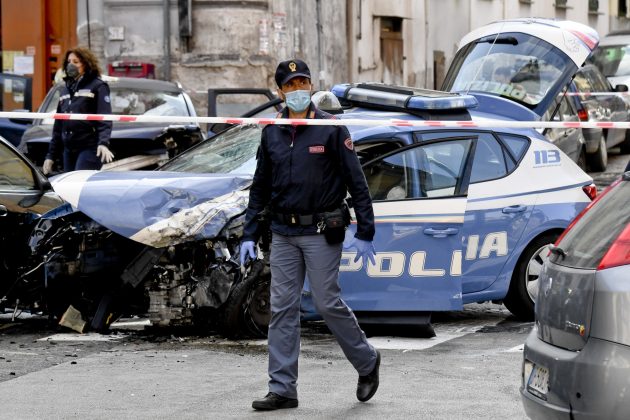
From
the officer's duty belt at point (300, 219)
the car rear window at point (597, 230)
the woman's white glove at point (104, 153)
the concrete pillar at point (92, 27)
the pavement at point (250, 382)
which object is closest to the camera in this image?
the car rear window at point (597, 230)

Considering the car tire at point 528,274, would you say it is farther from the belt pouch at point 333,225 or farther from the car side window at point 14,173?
the car side window at point 14,173

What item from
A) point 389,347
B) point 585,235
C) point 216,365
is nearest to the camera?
point 585,235

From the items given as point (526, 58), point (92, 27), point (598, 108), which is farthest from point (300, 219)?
point (92, 27)

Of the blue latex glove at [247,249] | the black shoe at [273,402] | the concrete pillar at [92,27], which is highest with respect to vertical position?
the concrete pillar at [92,27]

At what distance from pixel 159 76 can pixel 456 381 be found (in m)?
17.6

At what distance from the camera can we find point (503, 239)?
9930 millimetres

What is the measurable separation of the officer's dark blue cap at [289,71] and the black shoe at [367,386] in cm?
156

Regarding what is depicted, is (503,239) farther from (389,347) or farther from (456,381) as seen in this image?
(456,381)

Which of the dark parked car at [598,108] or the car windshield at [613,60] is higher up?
the car windshield at [613,60]

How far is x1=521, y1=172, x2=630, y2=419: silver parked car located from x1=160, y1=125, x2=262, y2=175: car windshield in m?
4.15

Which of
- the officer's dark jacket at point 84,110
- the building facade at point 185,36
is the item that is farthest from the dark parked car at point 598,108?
the officer's dark jacket at point 84,110

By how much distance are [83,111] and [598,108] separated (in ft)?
30.1

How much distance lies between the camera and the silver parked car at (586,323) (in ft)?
16.6

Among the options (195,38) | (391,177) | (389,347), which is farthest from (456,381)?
(195,38)
